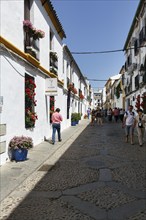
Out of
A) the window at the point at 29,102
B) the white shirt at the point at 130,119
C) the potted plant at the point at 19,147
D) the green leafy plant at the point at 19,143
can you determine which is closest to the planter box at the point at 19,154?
the potted plant at the point at 19,147

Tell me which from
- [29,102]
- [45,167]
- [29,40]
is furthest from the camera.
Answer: [29,102]

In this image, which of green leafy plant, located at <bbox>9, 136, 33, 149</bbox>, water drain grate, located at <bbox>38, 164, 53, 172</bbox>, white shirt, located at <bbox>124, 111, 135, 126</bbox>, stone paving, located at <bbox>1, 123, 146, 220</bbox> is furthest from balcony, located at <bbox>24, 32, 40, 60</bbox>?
white shirt, located at <bbox>124, 111, 135, 126</bbox>

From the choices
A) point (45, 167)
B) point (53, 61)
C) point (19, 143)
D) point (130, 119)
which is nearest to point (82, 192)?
point (45, 167)

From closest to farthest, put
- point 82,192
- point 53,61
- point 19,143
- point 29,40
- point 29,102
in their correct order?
point 82,192 < point 19,143 < point 29,40 < point 29,102 < point 53,61

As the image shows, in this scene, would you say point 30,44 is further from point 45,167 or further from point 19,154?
point 45,167

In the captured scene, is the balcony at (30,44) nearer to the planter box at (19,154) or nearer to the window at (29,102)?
the window at (29,102)

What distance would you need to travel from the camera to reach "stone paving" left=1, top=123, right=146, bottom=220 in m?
4.03

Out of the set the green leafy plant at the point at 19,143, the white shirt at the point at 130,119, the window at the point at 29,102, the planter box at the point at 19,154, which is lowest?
the planter box at the point at 19,154

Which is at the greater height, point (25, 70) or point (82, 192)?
point (25, 70)

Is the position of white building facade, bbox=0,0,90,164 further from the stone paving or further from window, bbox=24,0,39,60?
the stone paving

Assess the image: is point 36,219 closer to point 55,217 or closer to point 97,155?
point 55,217

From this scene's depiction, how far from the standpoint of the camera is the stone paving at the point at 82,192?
159 inches

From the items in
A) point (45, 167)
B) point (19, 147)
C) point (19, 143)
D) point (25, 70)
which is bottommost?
point (45, 167)

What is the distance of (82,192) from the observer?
5031 mm
